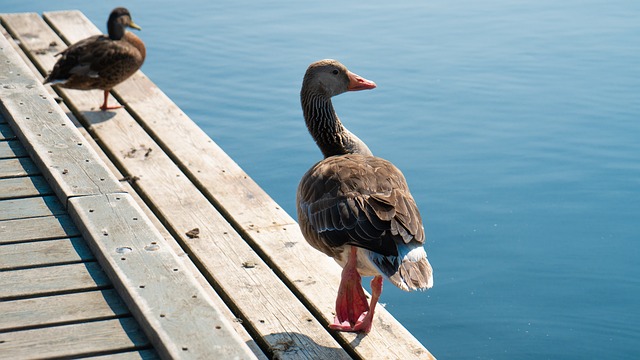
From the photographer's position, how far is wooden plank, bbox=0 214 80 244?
155 inches

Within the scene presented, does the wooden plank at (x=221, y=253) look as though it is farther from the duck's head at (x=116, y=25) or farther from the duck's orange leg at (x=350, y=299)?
the duck's head at (x=116, y=25)

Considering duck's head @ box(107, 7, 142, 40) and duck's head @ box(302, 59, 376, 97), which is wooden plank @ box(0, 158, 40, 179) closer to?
duck's head @ box(302, 59, 376, 97)

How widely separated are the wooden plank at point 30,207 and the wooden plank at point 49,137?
0.06 meters

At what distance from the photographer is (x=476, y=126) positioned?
9219 mm

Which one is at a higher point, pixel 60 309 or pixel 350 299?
pixel 60 309

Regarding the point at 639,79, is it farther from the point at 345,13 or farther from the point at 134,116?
the point at 134,116

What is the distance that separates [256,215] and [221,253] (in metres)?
0.57

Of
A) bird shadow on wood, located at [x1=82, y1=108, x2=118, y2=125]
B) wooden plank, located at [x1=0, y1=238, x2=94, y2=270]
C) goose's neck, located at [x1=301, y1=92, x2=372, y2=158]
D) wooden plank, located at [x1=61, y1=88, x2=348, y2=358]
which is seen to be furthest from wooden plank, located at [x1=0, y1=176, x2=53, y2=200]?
bird shadow on wood, located at [x1=82, y1=108, x2=118, y2=125]

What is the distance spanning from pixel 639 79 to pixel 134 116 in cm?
587

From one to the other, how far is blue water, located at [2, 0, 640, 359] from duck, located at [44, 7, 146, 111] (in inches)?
61.1

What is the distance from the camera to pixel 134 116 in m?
7.38

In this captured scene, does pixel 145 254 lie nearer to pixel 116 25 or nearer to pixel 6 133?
pixel 6 133

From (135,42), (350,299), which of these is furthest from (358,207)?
(135,42)

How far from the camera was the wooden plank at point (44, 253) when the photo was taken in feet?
12.2
